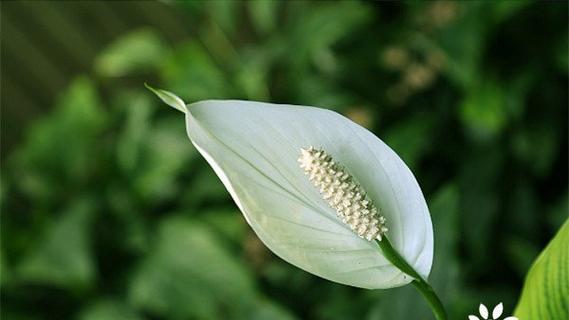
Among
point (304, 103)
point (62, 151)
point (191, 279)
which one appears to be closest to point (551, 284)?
point (191, 279)

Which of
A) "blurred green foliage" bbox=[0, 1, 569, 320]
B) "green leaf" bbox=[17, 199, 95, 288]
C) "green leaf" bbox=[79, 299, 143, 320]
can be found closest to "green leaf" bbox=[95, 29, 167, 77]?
"blurred green foliage" bbox=[0, 1, 569, 320]

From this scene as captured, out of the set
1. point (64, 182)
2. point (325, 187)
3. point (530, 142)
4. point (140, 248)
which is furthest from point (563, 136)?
point (325, 187)

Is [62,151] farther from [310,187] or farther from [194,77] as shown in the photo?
[310,187]

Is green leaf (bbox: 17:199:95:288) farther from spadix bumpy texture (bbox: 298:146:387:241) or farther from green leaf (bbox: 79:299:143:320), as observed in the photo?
spadix bumpy texture (bbox: 298:146:387:241)

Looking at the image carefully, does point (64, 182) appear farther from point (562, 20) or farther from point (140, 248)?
point (562, 20)

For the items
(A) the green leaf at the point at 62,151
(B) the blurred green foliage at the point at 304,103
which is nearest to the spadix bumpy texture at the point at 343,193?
(B) the blurred green foliage at the point at 304,103

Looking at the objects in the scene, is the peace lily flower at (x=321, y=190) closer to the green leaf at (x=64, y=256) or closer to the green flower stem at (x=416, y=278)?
the green flower stem at (x=416, y=278)
